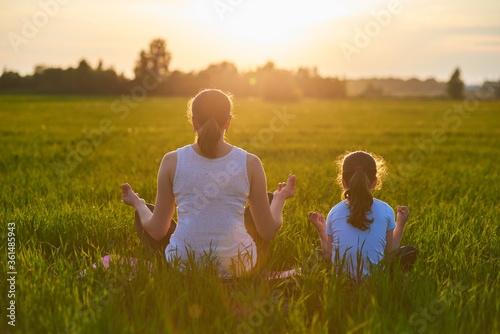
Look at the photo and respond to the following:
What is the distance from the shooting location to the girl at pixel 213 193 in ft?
8.93

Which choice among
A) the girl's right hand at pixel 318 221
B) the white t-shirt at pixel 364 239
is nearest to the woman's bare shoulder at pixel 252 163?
the girl's right hand at pixel 318 221

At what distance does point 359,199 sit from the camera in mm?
2973

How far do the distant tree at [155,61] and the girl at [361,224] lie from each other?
79.2m

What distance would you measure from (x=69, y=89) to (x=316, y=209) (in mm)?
73240

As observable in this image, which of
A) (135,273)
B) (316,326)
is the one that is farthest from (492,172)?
(135,273)

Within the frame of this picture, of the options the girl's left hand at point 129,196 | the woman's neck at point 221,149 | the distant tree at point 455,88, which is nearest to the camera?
the woman's neck at point 221,149

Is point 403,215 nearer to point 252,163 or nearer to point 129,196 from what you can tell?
point 252,163

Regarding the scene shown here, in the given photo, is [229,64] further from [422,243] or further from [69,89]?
[422,243]

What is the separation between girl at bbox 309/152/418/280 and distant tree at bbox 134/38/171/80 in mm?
79171

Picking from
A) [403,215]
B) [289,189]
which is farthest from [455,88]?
[289,189]

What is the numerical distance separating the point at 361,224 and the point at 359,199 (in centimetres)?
20

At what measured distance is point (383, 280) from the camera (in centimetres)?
278

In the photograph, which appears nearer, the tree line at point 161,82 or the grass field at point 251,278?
the grass field at point 251,278

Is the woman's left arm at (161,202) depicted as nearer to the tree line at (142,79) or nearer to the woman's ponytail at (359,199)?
the woman's ponytail at (359,199)
